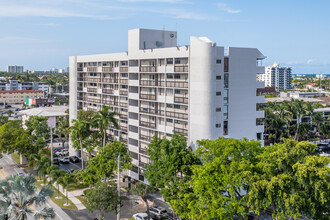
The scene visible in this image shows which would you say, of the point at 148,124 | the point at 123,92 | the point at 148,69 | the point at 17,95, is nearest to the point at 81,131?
the point at 123,92

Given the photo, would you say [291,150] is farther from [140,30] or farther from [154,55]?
[140,30]

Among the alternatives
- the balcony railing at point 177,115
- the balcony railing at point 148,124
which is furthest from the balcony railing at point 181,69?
the balcony railing at point 148,124

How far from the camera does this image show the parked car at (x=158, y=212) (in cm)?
4644

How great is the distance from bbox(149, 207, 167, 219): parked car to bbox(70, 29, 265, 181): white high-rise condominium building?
402 inches

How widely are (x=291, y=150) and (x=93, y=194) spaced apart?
23.3 meters

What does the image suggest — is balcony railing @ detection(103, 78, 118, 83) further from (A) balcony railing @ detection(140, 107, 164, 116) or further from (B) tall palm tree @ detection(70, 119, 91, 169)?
(A) balcony railing @ detection(140, 107, 164, 116)

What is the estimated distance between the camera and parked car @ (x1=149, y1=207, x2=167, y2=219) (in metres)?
46.4

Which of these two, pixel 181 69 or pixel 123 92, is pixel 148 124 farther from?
pixel 181 69

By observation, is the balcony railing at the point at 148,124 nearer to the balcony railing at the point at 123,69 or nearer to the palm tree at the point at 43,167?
the balcony railing at the point at 123,69

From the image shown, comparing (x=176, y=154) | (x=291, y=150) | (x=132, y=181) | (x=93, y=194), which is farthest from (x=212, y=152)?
(x=132, y=181)

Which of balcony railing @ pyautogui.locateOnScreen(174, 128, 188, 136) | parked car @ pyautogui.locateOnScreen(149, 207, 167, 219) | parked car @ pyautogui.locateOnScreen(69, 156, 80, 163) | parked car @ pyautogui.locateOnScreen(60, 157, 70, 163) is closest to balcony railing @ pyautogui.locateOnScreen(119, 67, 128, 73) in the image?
balcony railing @ pyautogui.locateOnScreen(174, 128, 188, 136)

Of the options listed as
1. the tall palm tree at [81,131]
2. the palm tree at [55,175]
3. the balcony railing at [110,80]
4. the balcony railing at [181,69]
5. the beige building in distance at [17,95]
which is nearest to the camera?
the balcony railing at [181,69]

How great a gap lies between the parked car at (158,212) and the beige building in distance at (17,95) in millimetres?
166151

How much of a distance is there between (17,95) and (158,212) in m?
174
